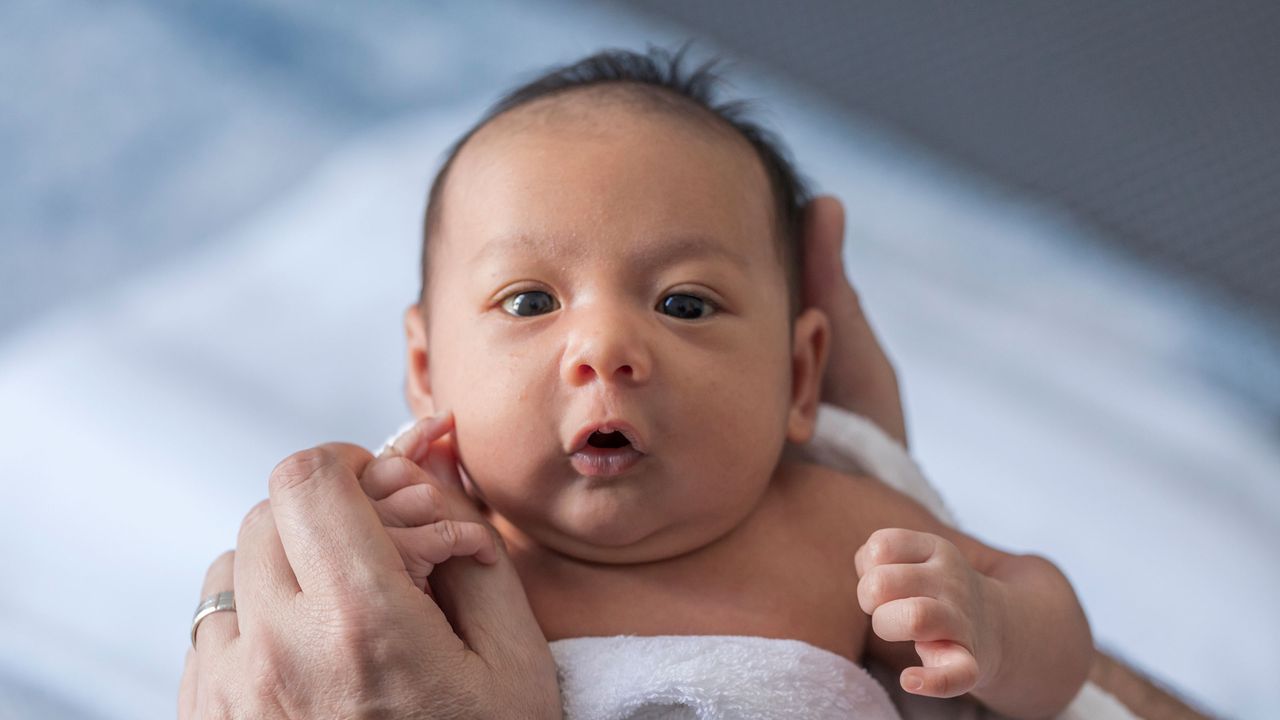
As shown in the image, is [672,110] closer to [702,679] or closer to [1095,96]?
[702,679]

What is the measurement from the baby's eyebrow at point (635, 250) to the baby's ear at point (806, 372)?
0.72ft

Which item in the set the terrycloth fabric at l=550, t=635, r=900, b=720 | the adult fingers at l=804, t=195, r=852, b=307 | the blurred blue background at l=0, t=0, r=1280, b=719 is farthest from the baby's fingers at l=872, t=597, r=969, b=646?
the blurred blue background at l=0, t=0, r=1280, b=719

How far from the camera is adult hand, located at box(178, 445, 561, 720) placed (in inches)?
35.3

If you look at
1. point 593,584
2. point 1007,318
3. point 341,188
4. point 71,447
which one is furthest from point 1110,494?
point 71,447

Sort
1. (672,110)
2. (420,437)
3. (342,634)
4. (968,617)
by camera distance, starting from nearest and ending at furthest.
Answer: (342,634) → (968,617) → (420,437) → (672,110)

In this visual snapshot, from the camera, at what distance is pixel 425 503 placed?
3.36 ft

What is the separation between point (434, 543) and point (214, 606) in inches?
8.7

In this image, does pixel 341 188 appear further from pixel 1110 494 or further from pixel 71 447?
pixel 1110 494

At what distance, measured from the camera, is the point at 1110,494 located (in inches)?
85.1

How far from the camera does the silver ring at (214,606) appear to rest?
104cm

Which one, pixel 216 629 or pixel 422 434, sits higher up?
pixel 422 434

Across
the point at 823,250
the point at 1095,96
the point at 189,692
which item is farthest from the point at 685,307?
the point at 1095,96

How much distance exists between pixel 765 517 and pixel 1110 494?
1186 mm

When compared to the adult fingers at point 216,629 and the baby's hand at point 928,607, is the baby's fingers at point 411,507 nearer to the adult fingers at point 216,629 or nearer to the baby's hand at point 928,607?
the adult fingers at point 216,629
